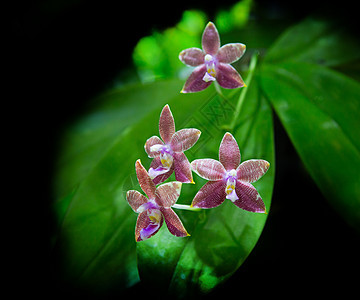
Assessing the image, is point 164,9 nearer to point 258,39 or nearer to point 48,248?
point 258,39

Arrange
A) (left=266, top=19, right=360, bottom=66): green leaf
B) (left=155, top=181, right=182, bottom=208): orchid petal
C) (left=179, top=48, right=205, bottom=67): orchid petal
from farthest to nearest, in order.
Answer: (left=266, top=19, right=360, bottom=66): green leaf
(left=179, top=48, right=205, bottom=67): orchid petal
(left=155, top=181, right=182, bottom=208): orchid petal

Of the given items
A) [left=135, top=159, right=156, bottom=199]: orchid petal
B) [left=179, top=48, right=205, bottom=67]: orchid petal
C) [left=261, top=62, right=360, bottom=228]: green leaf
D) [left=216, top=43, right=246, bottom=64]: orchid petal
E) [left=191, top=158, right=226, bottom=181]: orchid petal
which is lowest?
[left=261, top=62, right=360, bottom=228]: green leaf

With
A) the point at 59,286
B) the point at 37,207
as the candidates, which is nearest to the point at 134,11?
the point at 37,207

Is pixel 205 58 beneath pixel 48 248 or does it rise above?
above

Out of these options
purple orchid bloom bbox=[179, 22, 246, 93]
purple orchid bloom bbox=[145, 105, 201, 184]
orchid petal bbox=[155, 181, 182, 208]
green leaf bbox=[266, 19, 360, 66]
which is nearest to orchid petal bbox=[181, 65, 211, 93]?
purple orchid bloom bbox=[179, 22, 246, 93]

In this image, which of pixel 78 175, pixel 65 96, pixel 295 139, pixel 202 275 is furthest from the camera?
pixel 65 96

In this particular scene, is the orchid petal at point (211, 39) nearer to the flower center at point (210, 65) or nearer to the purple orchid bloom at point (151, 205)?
the flower center at point (210, 65)

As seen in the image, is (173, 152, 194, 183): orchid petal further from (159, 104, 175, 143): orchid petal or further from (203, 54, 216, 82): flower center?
(203, 54, 216, 82): flower center
